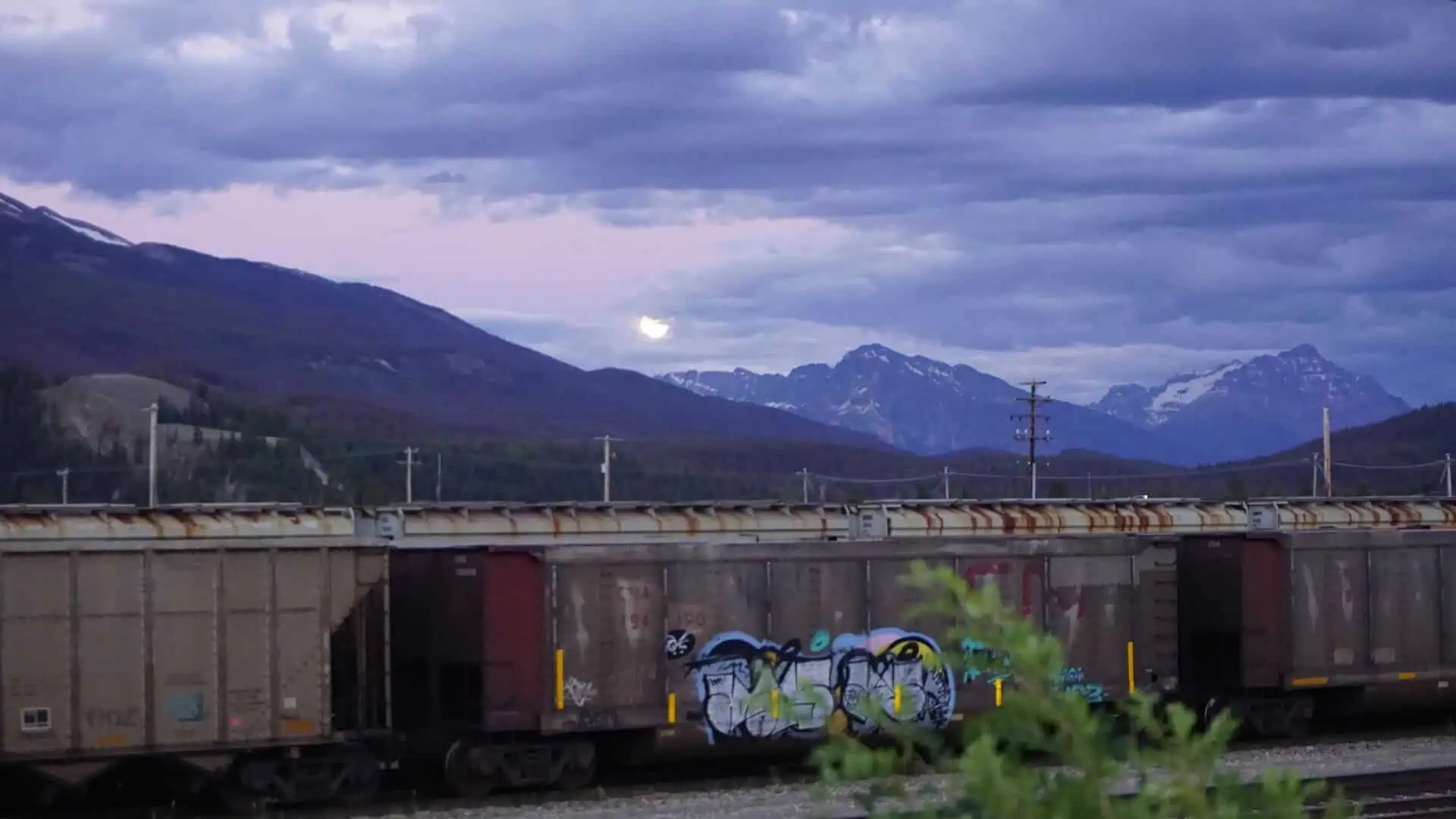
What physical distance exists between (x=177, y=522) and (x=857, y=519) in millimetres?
13276

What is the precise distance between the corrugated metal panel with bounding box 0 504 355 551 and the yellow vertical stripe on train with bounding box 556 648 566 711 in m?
5.55

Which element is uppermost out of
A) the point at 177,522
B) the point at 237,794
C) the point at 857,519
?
Answer: the point at 177,522

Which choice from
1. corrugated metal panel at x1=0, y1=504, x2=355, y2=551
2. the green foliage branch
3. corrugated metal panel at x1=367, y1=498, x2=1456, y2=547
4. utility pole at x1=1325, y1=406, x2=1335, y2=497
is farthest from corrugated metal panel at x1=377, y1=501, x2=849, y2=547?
utility pole at x1=1325, y1=406, x2=1335, y2=497

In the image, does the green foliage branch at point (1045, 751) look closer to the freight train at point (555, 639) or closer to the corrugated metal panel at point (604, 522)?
the freight train at point (555, 639)

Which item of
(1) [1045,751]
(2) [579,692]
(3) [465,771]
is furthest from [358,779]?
(1) [1045,751]

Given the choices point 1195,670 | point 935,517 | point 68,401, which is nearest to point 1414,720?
point 1195,670

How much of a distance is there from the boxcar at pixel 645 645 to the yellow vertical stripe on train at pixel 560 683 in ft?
0.07

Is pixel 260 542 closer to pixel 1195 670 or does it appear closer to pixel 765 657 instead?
pixel 765 657

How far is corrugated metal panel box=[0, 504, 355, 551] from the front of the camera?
84.4 ft

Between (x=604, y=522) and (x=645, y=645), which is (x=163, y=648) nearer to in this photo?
(x=645, y=645)

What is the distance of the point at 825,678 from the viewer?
74.8 ft

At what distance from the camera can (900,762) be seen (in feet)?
17.9

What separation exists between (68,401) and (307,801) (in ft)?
418

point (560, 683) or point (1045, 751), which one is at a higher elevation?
point (1045, 751)
